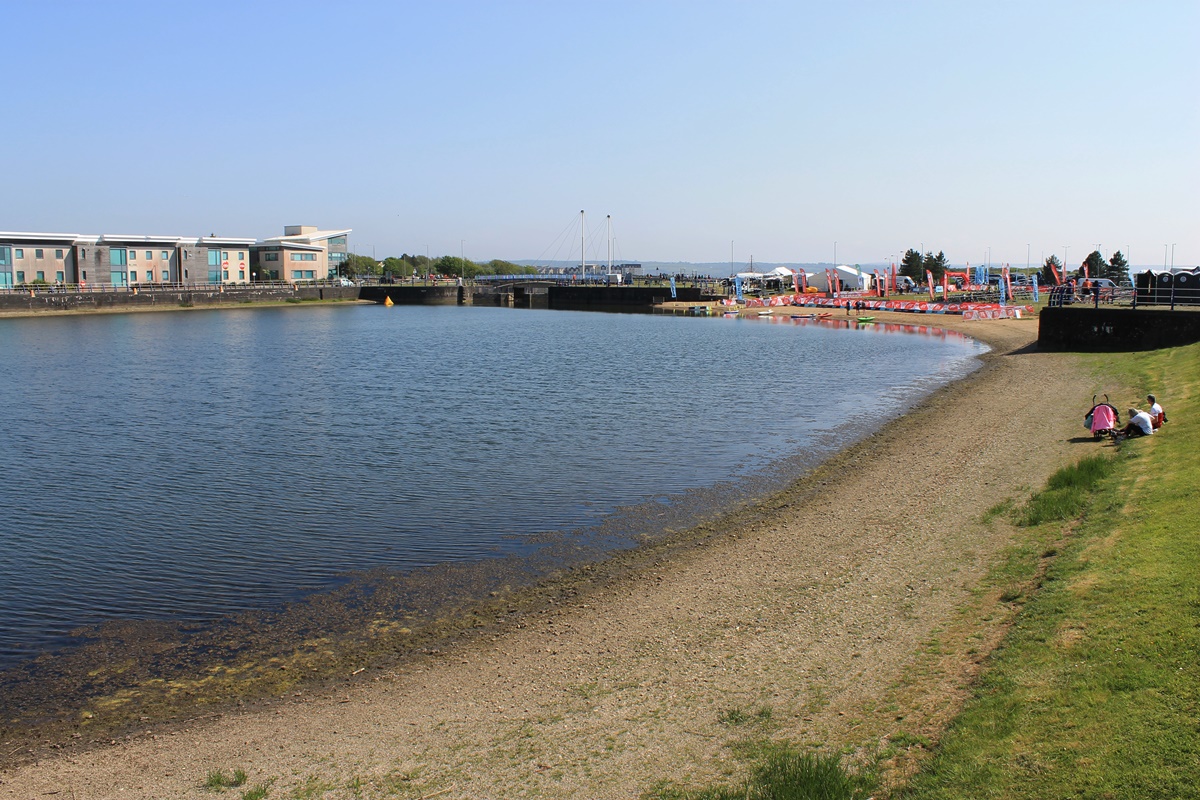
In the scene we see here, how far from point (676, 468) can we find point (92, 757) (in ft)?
55.4

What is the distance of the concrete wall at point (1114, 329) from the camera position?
4062 centimetres

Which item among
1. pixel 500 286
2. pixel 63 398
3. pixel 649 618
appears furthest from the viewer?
pixel 500 286

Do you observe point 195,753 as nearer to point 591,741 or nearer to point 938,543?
point 591,741

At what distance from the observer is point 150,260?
119 meters

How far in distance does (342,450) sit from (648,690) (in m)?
19.0

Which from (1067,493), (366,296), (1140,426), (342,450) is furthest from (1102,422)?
(366,296)

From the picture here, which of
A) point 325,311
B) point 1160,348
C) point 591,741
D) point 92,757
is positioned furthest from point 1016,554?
point 325,311

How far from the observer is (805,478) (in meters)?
23.2

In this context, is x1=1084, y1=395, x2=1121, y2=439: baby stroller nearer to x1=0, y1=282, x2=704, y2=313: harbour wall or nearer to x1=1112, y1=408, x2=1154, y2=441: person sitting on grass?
x1=1112, y1=408, x2=1154, y2=441: person sitting on grass

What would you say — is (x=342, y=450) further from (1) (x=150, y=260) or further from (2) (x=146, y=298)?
(1) (x=150, y=260)

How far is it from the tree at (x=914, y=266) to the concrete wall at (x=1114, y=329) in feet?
282

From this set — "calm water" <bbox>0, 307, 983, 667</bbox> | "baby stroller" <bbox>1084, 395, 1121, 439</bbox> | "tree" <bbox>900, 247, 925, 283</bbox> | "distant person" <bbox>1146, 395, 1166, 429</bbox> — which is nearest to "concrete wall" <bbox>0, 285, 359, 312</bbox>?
"calm water" <bbox>0, 307, 983, 667</bbox>

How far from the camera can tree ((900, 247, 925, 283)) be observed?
13162 cm

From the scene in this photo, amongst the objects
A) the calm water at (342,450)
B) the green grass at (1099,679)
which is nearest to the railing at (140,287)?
the calm water at (342,450)
